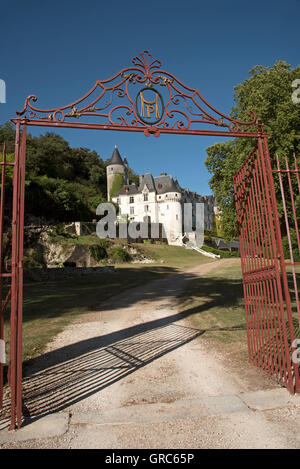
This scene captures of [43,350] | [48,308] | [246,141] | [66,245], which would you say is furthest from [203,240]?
→ [43,350]

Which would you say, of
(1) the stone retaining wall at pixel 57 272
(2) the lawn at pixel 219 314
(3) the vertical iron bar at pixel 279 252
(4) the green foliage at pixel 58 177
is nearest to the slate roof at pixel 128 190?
(4) the green foliage at pixel 58 177

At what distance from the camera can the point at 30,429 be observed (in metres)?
3.14

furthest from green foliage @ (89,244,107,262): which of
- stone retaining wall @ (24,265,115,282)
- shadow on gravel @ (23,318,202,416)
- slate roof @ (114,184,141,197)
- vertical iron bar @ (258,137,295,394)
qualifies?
slate roof @ (114,184,141,197)

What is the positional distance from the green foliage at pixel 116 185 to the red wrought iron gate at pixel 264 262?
204 ft

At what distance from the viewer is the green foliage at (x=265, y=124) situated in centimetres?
1370

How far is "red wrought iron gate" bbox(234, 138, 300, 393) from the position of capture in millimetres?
4062

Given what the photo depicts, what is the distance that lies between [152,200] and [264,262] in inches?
2353

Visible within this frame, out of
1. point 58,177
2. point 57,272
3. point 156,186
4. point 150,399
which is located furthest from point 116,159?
point 150,399

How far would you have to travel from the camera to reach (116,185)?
2625 inches

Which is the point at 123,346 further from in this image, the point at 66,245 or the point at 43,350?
the point at 66,245

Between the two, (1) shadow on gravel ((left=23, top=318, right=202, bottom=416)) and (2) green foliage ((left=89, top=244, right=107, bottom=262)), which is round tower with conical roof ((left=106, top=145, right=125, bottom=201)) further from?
(1) shadow on gravel ((left=23, top=318, right=202, bottom=416))

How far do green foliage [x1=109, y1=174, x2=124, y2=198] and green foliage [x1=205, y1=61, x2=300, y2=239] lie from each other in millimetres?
48561

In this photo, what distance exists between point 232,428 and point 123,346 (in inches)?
138

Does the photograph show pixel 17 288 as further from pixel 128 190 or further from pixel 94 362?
pixel 128 190
